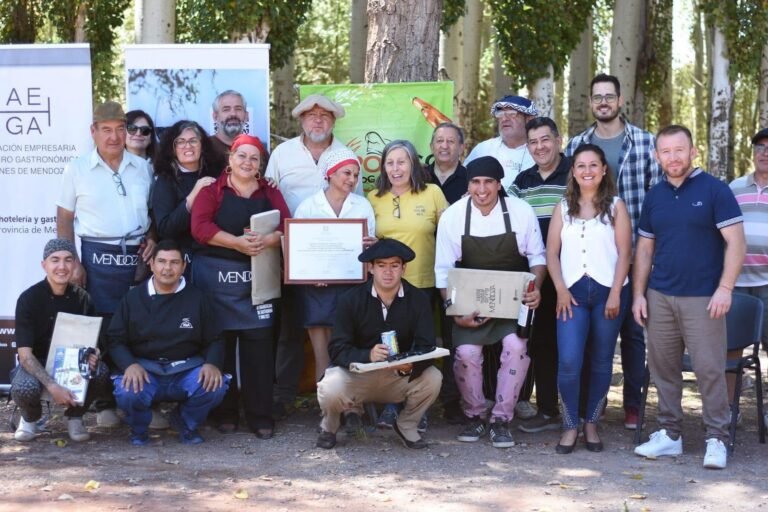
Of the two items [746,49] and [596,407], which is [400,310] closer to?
[596,407]

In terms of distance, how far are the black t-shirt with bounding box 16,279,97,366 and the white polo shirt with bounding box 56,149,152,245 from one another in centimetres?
47

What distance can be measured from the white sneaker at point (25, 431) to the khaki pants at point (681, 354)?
158 inches

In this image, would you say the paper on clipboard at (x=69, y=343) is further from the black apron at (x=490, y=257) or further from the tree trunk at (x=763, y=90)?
the tree trunk at (x=763, y=90)

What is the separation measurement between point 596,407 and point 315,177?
2.50m

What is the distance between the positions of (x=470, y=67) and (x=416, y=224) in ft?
45.7

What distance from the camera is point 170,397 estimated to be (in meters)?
7.05

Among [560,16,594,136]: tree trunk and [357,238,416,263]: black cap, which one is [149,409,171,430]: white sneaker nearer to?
[357,238,416,263]: black cap

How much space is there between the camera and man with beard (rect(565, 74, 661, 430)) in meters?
7.59

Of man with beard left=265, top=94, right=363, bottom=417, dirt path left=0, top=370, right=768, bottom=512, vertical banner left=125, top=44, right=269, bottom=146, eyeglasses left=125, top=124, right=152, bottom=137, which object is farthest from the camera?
vertical banner left=125, top=44, right=269, bottom=146

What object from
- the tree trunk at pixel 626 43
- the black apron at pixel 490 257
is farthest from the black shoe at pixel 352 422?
the tree trunk at pixel 626 43

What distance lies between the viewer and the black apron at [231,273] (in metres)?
7.26

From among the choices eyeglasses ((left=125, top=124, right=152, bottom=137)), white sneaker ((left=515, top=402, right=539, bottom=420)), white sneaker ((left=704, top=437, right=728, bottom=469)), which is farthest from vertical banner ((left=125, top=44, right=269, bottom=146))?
white sneaker ((left=704, top=437, right=728, bottom=469))

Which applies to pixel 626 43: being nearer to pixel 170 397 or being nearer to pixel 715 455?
pixel 715 455

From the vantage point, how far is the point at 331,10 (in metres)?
31.8
